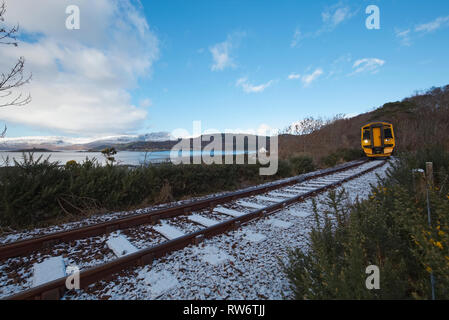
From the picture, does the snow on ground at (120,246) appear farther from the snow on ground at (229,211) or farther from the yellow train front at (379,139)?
the yellow train front at (379,139)

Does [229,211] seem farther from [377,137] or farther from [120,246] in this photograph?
[377,137]

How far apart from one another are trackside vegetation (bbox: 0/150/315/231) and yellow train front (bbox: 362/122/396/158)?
14.8 metres

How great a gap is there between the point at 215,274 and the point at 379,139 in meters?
18.3

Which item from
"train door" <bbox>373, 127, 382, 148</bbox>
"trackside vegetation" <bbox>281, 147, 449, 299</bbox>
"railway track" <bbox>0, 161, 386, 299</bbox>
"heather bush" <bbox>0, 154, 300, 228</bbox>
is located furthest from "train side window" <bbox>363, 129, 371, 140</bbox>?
"trackside vegetation" <bbox>281, 147, 449, 299</bbox>

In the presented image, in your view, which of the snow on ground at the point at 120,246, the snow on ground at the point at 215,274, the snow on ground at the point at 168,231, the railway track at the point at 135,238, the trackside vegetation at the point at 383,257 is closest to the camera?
the trackside vegetation at the point at 383,257

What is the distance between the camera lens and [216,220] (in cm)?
417

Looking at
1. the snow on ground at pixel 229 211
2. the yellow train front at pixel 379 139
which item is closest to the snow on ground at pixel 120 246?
the snow on ground at pixel 229 211

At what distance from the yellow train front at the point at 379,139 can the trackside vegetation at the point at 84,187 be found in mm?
14779

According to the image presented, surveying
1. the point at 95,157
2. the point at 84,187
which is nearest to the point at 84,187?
the point at 84,187

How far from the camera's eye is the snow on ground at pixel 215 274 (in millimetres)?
2047

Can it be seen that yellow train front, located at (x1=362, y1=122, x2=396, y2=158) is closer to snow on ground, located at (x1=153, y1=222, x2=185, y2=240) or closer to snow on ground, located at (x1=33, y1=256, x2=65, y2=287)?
snow on ground, located at (x1=153, y1=222, x2=185, y2=240)
